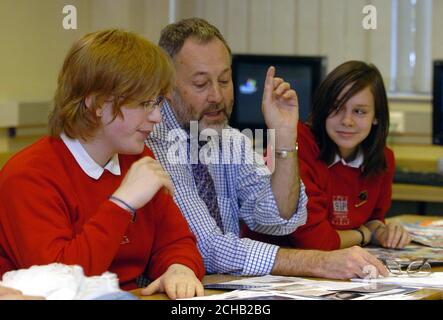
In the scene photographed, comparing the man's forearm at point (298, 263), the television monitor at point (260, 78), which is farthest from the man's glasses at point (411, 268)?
the television monitor at point (260, 78)

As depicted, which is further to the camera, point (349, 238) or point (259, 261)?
point (349, 238)

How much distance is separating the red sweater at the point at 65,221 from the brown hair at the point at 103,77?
69mm

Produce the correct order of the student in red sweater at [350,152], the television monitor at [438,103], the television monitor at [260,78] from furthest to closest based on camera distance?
the television monitor at [260,78]
the television monitor at [438,103]
the student in red sweater at [350,152]

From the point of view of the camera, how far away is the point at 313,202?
2527 millimetres

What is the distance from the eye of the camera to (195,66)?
2.29m

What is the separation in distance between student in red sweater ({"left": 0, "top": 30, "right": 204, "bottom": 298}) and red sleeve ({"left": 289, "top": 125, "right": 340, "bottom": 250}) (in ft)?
2.12

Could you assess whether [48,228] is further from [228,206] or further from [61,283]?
[228,206]

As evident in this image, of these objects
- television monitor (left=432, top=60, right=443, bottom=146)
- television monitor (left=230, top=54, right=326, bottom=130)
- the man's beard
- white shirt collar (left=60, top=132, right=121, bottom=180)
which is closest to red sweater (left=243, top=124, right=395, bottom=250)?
the man's beard

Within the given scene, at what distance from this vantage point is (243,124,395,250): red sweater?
8.19ft

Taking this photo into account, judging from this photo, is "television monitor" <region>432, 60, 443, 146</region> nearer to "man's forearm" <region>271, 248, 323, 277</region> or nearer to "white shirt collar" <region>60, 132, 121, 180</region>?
"man's forearm" <region>271, 248, 323, 277</region>

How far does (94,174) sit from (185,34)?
2.11 feet

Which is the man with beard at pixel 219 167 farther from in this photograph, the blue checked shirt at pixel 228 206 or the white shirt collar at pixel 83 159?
the white shirt collar at pixel 83 159

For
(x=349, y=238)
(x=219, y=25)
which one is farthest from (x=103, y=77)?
Result: (x=219, y=25)

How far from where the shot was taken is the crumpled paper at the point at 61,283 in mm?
1445
